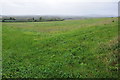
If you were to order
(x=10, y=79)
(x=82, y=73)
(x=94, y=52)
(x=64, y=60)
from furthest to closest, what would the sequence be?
(x=94, y=52) < (x=64, y=60) < (x=82, y=73) < (x=10, y=79)

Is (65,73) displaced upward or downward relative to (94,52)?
downward

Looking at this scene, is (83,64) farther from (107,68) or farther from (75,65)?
(107,68)

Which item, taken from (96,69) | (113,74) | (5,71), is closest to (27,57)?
(5,71)

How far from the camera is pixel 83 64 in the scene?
38.2 feet

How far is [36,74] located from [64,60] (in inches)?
145

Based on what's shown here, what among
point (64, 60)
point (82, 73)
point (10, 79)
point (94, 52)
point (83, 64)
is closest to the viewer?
point (10, 79)

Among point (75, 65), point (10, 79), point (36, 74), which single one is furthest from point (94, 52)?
point (10, 79)

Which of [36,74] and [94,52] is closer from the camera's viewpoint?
[36,74]

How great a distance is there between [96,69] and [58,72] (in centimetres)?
301

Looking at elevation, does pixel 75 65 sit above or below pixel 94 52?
below

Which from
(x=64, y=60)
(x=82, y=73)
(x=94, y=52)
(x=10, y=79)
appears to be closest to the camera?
(x=10, y=79)

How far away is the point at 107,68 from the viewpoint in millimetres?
10523

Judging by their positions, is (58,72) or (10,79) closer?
(10,79)

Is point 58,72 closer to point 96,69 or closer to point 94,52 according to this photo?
point 96,69
